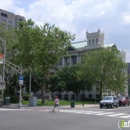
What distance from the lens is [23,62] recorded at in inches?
1592

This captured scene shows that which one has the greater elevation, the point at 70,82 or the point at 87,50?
the point at 87,50

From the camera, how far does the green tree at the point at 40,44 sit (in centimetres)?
3931

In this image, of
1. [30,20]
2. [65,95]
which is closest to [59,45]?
[30,20]

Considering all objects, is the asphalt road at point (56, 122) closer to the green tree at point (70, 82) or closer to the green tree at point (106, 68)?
the green tree at point (106, 68)

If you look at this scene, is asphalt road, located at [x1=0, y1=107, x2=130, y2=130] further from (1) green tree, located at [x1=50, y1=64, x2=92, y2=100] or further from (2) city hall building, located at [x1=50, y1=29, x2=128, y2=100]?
(2) city hall building, located at [x1=50, y1=29, x2=128, y2=100]

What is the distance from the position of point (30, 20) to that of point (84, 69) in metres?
24.1

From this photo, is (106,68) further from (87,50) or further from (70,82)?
(87,50)

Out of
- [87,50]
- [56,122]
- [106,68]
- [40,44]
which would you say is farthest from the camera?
[87,50]

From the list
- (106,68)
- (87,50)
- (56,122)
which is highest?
(87,50)

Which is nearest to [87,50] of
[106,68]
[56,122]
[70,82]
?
[70,82]

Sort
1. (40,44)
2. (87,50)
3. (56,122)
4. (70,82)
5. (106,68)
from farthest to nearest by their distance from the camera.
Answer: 1. (87,50)
2. (70,82)
3. (106,68)
4. (40,44)
5. (56,122)

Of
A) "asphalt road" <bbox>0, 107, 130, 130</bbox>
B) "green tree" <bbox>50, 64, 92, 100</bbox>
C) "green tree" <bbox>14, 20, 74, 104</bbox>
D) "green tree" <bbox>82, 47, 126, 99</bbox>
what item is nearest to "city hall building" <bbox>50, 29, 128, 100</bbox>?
"green tree" <bbox>50, 64, 92, 100</bbox>

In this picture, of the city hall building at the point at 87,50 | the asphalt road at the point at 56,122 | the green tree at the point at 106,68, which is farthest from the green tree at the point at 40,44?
the city hall building at the point at 87,50

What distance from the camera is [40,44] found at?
39.0 meters
